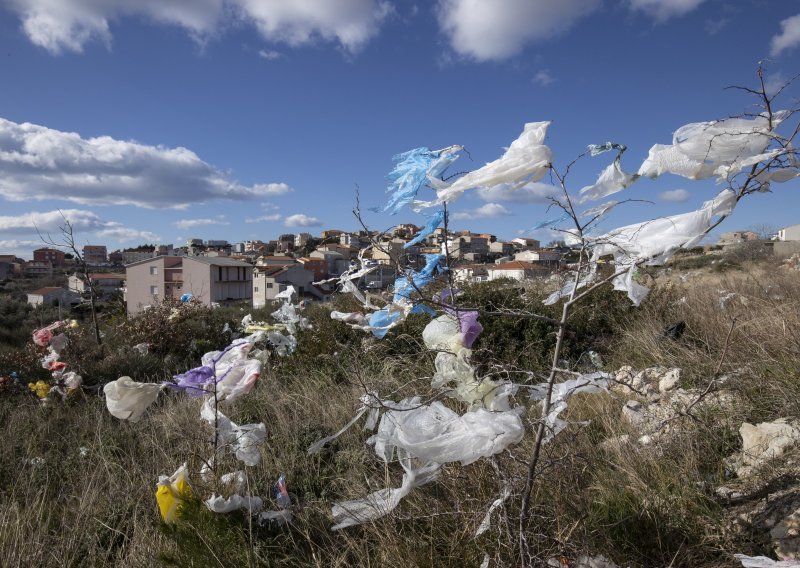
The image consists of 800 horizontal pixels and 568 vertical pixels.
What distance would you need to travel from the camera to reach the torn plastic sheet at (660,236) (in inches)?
52.3

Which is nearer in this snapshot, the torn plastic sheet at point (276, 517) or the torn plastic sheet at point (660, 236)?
the torn plastic sheet at point (660, 236)

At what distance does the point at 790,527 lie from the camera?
62.1 inches

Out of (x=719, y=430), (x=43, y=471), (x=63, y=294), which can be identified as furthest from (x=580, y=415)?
(x=63, y=294)

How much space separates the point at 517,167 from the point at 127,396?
70.1 inches

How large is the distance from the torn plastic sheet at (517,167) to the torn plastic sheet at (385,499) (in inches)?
34.6

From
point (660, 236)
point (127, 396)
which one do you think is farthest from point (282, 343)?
point (660, 236)

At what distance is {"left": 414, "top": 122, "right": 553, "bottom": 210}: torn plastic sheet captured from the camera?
1.44 m

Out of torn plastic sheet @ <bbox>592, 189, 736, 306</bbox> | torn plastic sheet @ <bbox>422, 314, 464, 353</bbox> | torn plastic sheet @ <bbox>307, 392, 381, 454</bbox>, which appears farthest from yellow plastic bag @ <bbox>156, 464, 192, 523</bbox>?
torn plastic sheet @ <bbox>592, 189, 736, 306</bbox>

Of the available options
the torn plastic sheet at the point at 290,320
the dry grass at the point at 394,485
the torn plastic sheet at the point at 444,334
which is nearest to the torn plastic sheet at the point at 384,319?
the dry grass at the point at 394,485

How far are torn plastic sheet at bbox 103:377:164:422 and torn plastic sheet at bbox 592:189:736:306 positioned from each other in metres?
1.83

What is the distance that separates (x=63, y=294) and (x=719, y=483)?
106 feet

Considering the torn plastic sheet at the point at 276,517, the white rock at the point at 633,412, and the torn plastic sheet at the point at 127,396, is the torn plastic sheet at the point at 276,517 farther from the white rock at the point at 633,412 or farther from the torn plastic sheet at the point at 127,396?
the white rock at the point at 633,412

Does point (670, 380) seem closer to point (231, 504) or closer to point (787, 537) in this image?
point (787, 537)

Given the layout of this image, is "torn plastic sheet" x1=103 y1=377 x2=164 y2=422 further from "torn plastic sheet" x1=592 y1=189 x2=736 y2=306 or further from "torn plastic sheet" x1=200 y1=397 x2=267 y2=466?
"torn plastic sheet" x1=592 y1=189 x2=736 y2=306
